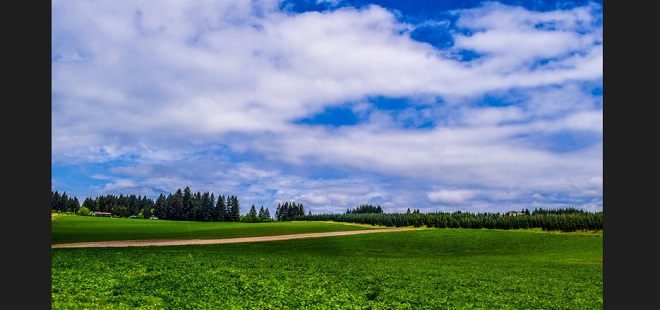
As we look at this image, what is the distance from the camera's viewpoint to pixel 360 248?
75.0 metres

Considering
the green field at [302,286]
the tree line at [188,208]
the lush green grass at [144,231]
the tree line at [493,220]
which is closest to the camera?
the green field at [302,286]

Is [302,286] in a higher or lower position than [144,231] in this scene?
higher

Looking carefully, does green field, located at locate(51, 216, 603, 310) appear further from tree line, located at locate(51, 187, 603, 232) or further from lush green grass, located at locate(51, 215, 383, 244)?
tree line, located at locate(51, 187, 603, 232)

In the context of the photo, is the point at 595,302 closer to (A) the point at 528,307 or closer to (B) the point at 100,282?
(A) the point at 528,307

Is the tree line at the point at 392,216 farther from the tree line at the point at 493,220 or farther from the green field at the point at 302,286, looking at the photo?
the green field at the point at 302,286

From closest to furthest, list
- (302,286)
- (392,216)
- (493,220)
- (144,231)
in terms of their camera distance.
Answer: (302,286)
(144,231)
(493,220)
(392,216)

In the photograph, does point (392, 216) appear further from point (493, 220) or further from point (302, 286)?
point (302, 286)

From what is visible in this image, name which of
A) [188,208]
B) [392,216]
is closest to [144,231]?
[188,208]

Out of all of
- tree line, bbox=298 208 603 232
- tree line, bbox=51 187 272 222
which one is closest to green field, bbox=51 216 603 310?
tree line, bbox=298 208 603 232

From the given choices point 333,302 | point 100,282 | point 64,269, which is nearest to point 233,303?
point 333,302

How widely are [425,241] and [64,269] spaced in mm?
70782

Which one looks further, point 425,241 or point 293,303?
point 425,241

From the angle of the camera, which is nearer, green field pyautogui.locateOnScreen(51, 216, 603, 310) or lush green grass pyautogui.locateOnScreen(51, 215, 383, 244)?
green field pyautogui.locateOnScreen(51, 216, 603, 310)

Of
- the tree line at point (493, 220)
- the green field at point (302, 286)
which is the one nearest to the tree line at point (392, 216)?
the tree line at point (493, 220)
